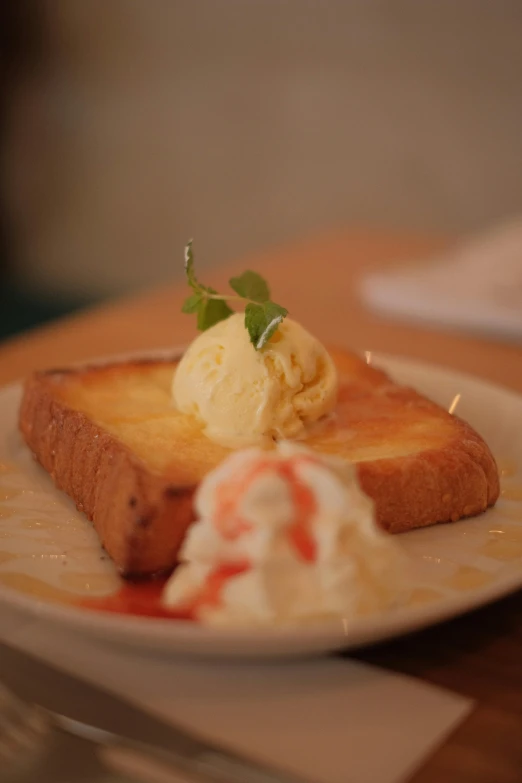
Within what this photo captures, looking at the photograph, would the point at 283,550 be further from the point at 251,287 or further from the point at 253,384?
the point at 251,287

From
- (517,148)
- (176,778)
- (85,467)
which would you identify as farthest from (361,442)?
(517,148)

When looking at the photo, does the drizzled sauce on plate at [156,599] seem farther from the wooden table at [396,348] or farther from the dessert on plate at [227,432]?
the wooden table at [396,348]

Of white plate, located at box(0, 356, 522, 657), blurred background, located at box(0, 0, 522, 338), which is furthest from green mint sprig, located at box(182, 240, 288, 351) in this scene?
blurred background, located at box(0, 0, 522, 338)

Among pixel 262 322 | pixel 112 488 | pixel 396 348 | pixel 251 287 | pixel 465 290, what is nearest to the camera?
pixel 112 488

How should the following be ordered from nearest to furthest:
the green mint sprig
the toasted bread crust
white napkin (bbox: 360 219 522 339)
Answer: the toasted bread crust, the green mint sprig, white napkin (bbox: 360 219 522 339)

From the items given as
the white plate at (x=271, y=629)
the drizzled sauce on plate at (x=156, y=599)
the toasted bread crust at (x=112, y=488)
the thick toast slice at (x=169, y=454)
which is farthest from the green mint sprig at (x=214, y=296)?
the drizzled sauce on plate at (x=156, y=599)

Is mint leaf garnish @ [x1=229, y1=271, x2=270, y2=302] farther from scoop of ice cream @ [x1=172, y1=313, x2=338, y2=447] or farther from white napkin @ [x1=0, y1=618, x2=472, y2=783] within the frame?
white napkin @ [x1=0, y1=618, x2=472, y2=783]

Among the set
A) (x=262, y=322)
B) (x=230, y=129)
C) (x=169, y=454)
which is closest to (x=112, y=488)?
(x=169, y=454)
